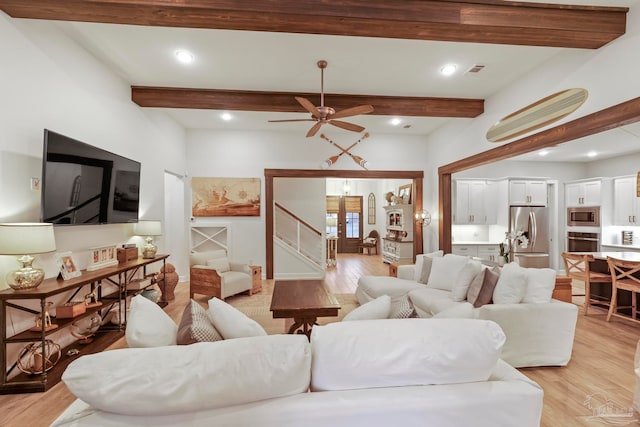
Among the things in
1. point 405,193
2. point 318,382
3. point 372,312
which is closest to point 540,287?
point 372,312

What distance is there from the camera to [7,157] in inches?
106

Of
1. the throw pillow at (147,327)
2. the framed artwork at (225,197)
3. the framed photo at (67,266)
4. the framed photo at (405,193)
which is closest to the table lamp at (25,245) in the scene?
the framed photo at (67,266)

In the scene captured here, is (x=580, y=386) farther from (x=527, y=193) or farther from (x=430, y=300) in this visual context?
(x=527, y=193)

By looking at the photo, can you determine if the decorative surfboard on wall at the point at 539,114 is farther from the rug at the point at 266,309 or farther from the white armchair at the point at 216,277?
the white armchair at the point at 216,277

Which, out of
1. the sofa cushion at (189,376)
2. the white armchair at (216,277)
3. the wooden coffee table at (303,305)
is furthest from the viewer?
the white armchair at (216,277)

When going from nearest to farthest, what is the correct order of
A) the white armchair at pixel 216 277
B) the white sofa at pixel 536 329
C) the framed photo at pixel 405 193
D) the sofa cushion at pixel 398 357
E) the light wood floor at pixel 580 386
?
the sofa cushion at pixel 398 357
the light wood floor at pixel 580 386
the white sofa at pixel 536 329
the white armchair at pixel 216 277
the framed photo at pixel 405 193

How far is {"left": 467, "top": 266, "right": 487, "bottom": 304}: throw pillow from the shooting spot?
10.8ft

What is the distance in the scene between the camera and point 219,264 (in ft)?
18.2

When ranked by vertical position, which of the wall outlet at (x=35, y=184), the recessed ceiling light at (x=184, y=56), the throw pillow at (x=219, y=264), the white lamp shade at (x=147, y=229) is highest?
the recessed ceiling light at (x=184, y=56)

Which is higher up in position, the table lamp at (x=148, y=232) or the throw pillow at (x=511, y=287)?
the table lamp at (x=148, y=232)

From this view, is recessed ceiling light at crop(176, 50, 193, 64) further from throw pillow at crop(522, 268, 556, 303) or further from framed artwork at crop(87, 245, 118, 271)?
throw pillow at crop(522, 268, 556, 303)

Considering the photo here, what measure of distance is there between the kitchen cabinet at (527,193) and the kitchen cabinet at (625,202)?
4.20 ft

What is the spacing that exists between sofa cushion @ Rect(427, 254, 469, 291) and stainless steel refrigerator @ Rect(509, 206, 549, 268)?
12.7ft

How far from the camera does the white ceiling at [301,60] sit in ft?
11.1
